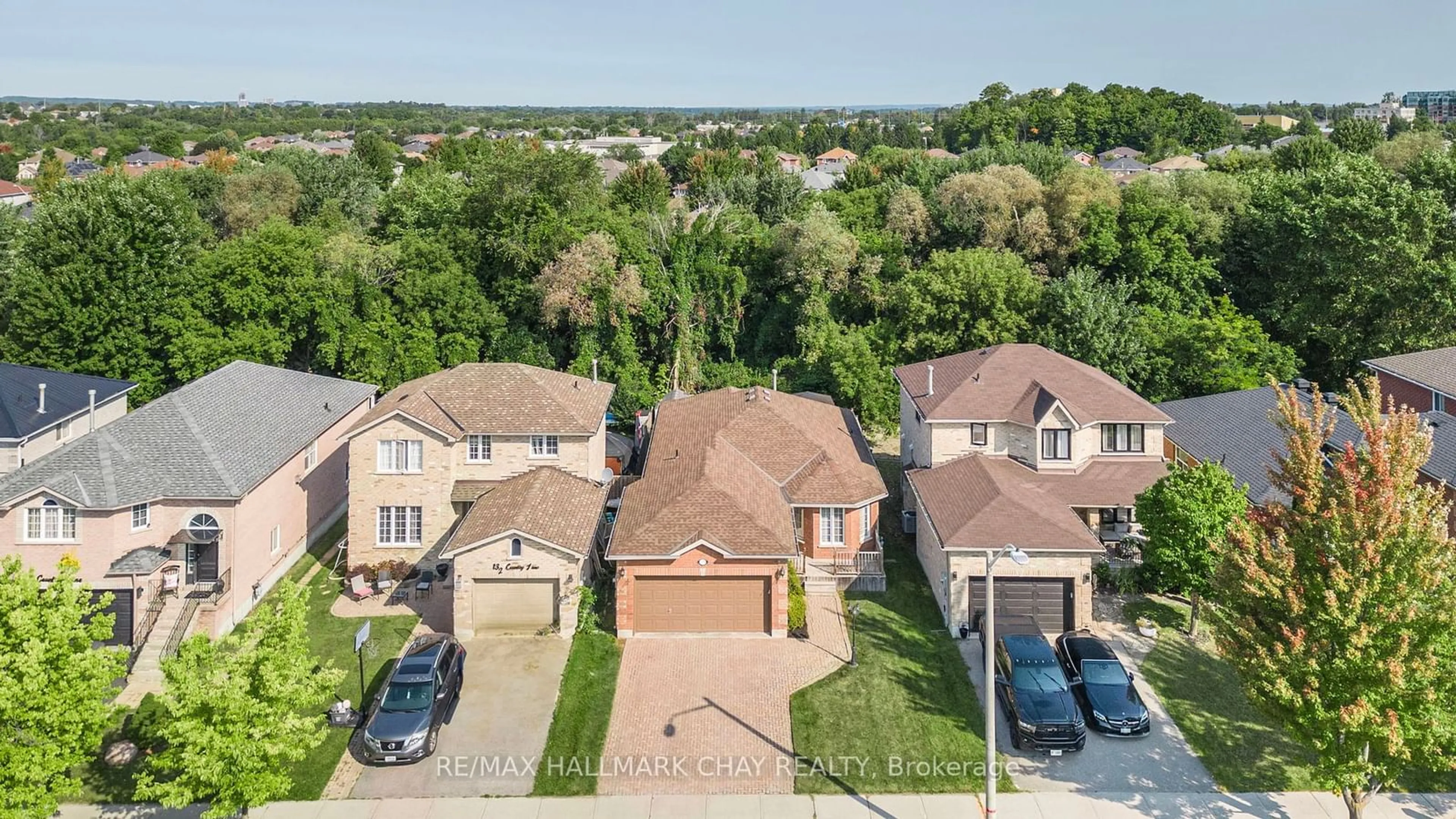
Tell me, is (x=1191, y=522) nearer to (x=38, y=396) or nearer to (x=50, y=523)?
(x=50, y=523)

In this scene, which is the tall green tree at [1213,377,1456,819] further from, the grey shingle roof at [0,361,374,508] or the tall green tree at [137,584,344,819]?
the grey shingle roof at [0,361,374,508]

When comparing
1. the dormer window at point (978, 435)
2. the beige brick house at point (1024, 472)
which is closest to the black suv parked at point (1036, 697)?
the beige brick house at point (1024, 472)

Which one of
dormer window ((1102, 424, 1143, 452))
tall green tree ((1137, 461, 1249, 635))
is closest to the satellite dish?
tall green tree ((1137, 461, 1249, 635))

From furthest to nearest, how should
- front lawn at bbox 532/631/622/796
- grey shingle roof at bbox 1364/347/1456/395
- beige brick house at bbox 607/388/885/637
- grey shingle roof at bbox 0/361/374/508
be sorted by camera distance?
grey shingle roof at bbox 1364/347/1456/395 → grey shingle roof at bbox 0/361/374/508 → beige brick house at bbox 607/388/885/637 → front lawn at bbox 532/631/622/796

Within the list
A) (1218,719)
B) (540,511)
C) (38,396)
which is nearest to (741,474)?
(540,511)

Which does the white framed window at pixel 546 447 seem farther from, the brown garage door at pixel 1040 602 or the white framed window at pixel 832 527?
the brown garage door at pixel 1040 602

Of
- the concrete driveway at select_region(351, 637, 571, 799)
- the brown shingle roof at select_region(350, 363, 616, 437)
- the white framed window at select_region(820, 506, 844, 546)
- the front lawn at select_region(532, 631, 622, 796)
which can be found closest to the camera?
the concrete driveway at select_region(351, 637, 571, 799)

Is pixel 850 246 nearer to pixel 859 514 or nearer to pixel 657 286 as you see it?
pixel 657 286
